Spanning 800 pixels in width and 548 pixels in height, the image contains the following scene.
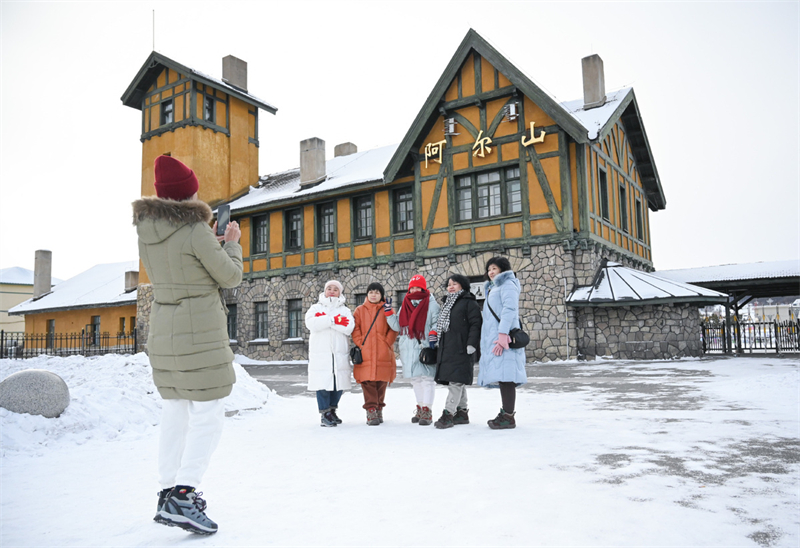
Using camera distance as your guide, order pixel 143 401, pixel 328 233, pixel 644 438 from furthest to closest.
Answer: pixel 328 233
pixel 143 401
pixel 644 438

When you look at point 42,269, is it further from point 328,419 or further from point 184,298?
point 184,298

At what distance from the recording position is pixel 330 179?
2219cm

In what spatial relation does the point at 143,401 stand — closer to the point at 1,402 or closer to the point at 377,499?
the point at 1,402

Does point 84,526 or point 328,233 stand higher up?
point 328,233

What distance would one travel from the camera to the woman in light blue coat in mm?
5848

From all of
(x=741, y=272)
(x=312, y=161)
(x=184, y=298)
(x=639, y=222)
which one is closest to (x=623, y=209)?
(x=639, y=222)

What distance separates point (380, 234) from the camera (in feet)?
65.3

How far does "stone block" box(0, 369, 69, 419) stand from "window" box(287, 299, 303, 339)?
625 inches

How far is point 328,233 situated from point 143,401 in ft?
49.4

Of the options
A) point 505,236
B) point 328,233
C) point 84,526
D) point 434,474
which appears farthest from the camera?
point 328,233

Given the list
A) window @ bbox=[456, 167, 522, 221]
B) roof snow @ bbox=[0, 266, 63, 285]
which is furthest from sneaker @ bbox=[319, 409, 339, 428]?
roof snow @ bbox=[0, 266, 63, 285]

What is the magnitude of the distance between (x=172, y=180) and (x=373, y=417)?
391 cm

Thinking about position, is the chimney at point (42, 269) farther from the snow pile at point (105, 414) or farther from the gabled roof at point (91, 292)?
the snow pile at point (105, 414)

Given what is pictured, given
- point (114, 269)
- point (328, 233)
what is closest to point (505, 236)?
point (328, 233)
